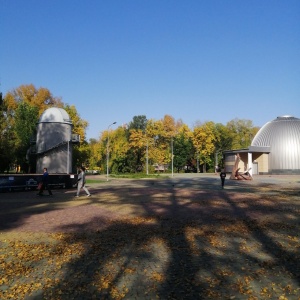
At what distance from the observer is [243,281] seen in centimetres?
563

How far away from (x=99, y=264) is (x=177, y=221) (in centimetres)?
552

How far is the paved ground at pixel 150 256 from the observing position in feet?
17.4

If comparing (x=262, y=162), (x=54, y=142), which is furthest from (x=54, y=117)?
(x=262, y=162)

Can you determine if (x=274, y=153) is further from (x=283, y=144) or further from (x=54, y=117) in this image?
(x=54, y=117)

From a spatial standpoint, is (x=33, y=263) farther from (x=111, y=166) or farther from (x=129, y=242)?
(x=111, y=166)

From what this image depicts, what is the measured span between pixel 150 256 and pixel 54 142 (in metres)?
42.4

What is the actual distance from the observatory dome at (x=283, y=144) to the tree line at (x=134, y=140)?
13.0m

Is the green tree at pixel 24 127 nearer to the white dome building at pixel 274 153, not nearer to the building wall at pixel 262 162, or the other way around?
the white dome building at pixel 274 153

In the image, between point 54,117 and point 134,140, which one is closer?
point 54,117

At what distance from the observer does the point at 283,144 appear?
71.9 metres

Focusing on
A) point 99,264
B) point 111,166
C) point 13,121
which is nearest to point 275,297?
point 99,264

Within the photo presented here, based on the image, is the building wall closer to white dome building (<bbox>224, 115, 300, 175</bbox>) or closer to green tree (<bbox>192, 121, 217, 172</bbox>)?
white dome building (<bbox>224, 115, 300, 175</bbox>)

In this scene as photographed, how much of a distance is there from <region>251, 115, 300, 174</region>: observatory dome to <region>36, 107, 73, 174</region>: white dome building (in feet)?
154

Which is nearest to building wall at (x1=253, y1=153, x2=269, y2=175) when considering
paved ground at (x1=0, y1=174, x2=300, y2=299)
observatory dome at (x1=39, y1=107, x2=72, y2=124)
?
observatory dome at (x1=39, y1=107, x2=72, y2=124)
